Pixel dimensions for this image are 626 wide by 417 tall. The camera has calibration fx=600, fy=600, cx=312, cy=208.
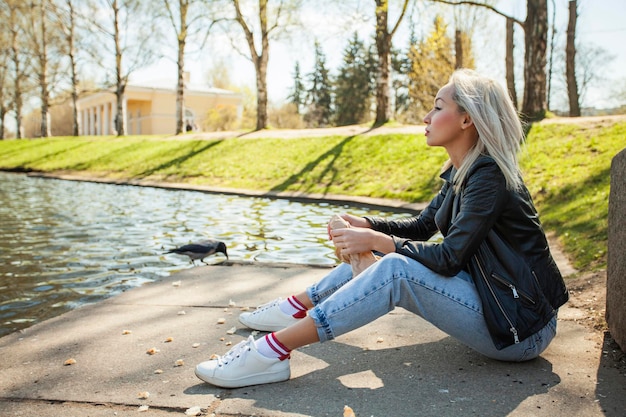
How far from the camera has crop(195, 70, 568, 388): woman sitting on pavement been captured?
266 cm

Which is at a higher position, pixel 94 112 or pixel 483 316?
pixel 94 112

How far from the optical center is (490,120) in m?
2.81

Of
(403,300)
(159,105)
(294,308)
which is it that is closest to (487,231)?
(403,300)

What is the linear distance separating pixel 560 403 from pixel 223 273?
3307mm

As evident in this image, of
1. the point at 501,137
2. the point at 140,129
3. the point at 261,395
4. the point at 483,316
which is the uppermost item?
the point at 140,129

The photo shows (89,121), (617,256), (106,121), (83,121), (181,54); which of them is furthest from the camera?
(83,121)

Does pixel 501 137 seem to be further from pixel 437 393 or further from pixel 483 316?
pixel 437 393

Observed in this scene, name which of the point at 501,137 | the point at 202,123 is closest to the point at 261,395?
the point at 501,137

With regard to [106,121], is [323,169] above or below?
below

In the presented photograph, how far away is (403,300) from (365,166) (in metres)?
12.9

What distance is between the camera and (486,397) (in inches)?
99.9

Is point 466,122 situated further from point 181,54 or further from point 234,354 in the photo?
point 181,54

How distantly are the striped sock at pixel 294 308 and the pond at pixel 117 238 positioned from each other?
2.12m

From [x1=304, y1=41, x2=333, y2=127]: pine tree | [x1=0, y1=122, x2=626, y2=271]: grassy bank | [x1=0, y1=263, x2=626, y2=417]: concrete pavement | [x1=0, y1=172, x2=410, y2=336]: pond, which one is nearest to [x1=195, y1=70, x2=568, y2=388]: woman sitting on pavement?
[x1=0, y1=263, x2=626, y2=417]: concrete pavement
